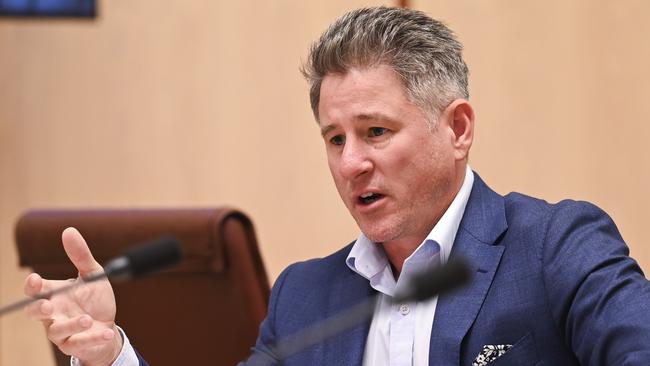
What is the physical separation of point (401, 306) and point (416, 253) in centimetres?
10

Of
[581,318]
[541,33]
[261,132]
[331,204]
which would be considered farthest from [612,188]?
[581,318]

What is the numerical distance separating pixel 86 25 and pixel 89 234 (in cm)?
217

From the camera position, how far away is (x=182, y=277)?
2.29 m

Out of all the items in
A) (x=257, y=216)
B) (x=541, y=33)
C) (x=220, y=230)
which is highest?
(x=541, y=33)

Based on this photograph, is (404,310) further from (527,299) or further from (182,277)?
(182,277)

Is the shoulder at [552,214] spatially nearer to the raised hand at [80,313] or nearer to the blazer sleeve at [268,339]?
the blazer sleeve at [268,339]

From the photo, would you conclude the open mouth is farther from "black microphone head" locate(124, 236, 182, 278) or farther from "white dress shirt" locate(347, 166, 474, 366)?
"black microphone head" locate(124, 236, 182, 278)

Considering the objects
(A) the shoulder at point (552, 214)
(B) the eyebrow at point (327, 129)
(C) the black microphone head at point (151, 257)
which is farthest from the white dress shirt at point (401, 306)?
(C) the black microphone head at point (151, 257)

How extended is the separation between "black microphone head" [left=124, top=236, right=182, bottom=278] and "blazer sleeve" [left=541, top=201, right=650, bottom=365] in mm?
681

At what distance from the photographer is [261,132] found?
4.27m

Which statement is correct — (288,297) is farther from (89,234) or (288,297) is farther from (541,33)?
(541,33)

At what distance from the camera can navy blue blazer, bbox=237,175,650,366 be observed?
1621 millimetres

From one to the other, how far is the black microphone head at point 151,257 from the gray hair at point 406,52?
74 cm

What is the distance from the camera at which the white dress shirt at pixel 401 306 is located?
1895 mm
